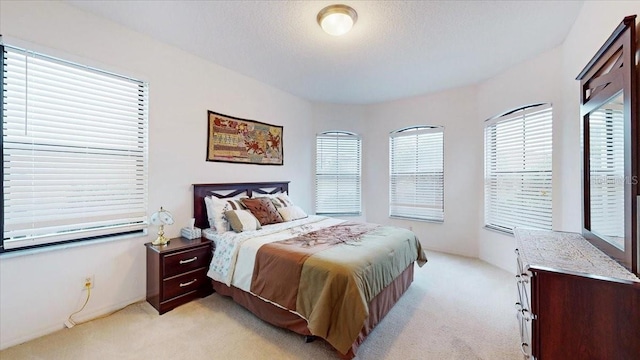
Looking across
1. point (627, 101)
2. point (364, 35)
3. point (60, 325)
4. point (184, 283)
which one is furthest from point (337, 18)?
point (60, 325)

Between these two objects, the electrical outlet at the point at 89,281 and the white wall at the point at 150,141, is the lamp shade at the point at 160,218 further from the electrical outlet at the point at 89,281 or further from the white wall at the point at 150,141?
the electrical outlet at the point at 89,281

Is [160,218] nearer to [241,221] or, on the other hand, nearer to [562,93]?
[241,221]

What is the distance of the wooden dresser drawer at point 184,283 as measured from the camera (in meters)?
2.37

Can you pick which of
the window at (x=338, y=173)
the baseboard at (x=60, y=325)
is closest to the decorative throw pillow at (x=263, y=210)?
the baseboard at (x=60, y=325)

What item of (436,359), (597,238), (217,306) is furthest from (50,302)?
(597,238)

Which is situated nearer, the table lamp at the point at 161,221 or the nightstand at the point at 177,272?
the nightstand at the point at 177,272

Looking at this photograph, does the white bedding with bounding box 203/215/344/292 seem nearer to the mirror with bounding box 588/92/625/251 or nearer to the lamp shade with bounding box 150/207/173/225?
the lamp shade with bounding box 150/207/173/225

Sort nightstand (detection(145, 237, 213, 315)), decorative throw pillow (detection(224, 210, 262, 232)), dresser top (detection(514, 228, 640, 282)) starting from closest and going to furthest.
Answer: dresser top (detection(514, 228, 640, 282)) → nightstand (detection(145, 237, 213, 315)) → decorative throw pillow (detection(224, 210, 262, 232))

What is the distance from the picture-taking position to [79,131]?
2.22m

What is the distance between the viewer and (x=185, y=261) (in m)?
2.49

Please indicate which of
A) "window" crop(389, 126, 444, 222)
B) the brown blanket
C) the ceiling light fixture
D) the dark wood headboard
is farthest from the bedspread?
the ceiling light fixture

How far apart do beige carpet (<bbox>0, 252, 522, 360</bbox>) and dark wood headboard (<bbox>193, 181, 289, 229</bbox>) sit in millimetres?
987

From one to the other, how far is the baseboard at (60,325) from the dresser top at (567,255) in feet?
11.0

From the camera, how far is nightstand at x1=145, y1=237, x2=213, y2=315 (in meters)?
2.34
